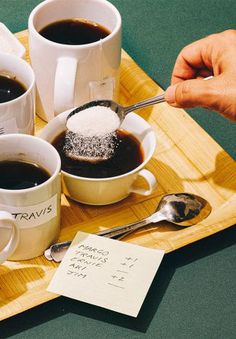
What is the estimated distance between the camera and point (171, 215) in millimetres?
870

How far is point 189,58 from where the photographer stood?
970 mm

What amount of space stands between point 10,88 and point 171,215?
0.27m

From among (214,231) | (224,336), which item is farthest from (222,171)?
(224,336)

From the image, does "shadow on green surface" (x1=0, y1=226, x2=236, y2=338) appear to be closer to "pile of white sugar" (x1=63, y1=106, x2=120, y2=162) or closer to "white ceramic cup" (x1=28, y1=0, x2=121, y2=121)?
"pile of white sugar" (x1=63, y1=106, x2=120, y2=162)

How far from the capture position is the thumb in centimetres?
83

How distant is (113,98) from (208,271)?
31cm

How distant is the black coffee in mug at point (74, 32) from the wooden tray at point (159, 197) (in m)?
0.12

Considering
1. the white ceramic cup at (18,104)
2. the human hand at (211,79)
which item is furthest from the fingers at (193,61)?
the white ceramic cup at (18,104)

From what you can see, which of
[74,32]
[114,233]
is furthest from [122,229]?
[74,32]

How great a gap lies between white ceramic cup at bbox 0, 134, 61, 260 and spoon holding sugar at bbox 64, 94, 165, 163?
0.08 metres

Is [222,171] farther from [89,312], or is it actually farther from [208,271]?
[89,312]

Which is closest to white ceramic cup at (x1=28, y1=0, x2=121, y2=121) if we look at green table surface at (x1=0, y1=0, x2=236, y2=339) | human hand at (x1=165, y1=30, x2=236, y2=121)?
human hand at (x1=165, y1=30, x2=236, y2=121)

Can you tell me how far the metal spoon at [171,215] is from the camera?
2.74ft

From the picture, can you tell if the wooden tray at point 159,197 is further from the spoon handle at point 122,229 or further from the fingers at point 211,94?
the fingers at point 211,94
